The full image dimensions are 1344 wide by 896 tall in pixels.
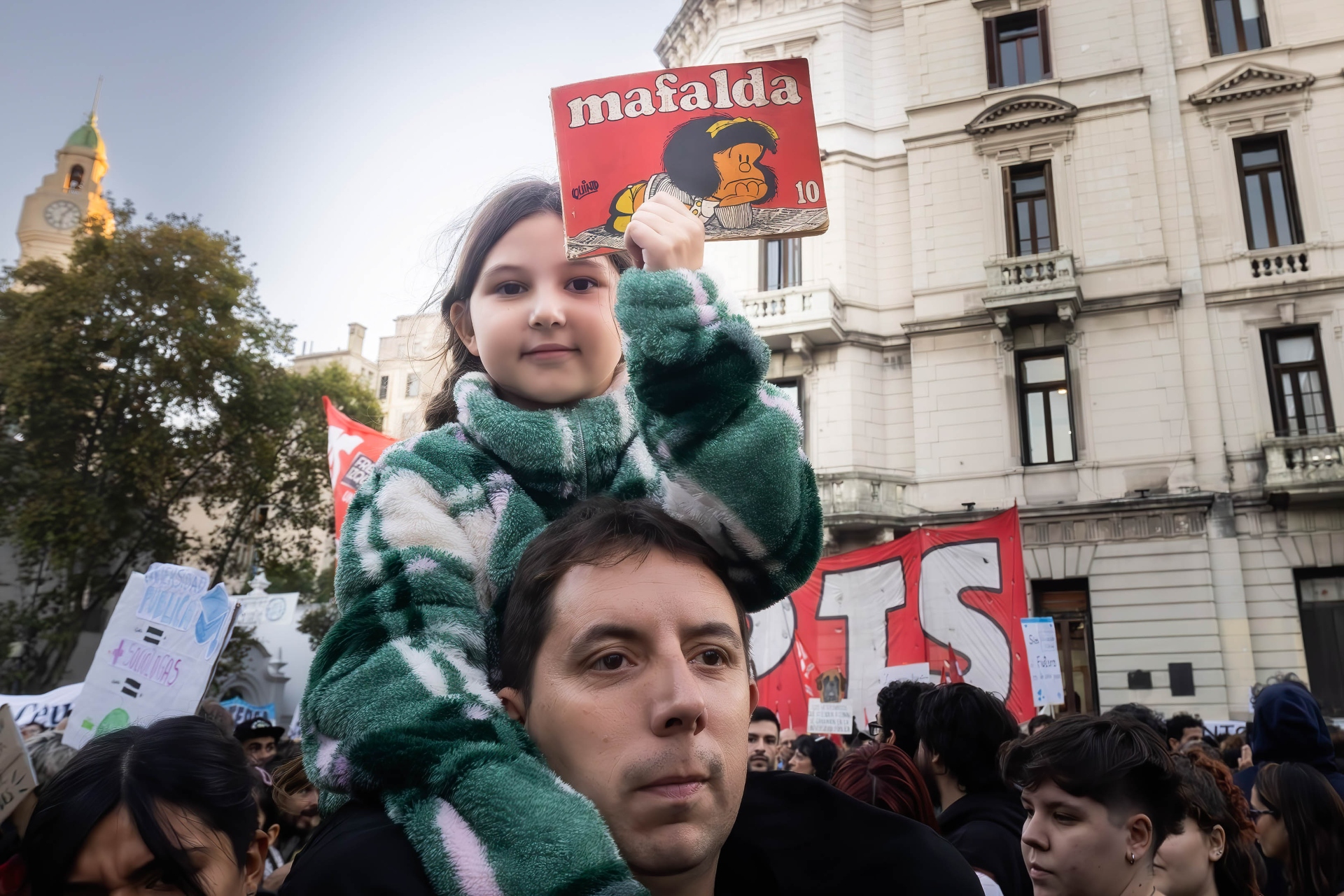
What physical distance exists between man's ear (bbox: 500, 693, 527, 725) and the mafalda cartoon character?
1.03m

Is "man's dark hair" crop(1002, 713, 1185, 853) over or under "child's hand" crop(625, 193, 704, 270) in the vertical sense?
under

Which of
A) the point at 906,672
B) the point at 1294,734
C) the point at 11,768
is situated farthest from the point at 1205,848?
the point at 906,672


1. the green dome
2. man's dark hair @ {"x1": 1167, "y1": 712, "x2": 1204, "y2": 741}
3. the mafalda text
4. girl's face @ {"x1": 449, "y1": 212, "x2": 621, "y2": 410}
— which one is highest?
the green dome

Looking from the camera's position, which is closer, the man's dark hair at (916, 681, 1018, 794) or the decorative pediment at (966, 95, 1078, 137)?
the man's dark hair at (916, 681, 1018, 794)

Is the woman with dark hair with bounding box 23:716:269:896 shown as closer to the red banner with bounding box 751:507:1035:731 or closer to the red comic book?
the red comic book

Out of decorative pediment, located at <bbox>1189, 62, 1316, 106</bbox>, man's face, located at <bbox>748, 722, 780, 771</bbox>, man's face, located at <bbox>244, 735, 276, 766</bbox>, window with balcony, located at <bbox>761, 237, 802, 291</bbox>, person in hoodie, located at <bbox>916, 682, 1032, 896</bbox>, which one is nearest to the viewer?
person in hoodie, located at <bbox>916, 682, 1032, 896</bbox>

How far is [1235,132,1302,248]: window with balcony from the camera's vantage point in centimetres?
1767

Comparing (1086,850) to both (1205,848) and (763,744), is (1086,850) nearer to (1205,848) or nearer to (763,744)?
(1205,848)

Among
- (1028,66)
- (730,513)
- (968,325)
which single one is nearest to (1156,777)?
(730,513)

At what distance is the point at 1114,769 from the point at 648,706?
2142mm

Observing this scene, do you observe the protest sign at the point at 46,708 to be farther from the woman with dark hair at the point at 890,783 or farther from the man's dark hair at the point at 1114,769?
the man's dark hair at the point at 1114,769

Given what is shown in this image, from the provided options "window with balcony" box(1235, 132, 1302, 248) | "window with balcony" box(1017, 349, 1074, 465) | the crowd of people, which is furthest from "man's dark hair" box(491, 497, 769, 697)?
"window with balcony" box(1235, 132, 1302, 248)

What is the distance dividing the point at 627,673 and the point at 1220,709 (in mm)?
17491

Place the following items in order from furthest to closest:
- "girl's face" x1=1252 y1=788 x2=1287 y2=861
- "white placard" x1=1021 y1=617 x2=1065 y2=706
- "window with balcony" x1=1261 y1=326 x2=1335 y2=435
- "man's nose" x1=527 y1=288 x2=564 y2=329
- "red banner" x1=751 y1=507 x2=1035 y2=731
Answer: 1. "window with balcony" x1=1261 y1=326 x2=1335 y2=435
2. "red banner" x1=751 y1=507 x2=1035 y2=731
3. "white placard" x1=1021 y1=617 x2=1065 y2=706
4. "girl's face" x1=1252 y1=788 x2=1287 y2=861
5. "man's nose" x1=527 y1=288 x2=564 y2=329
